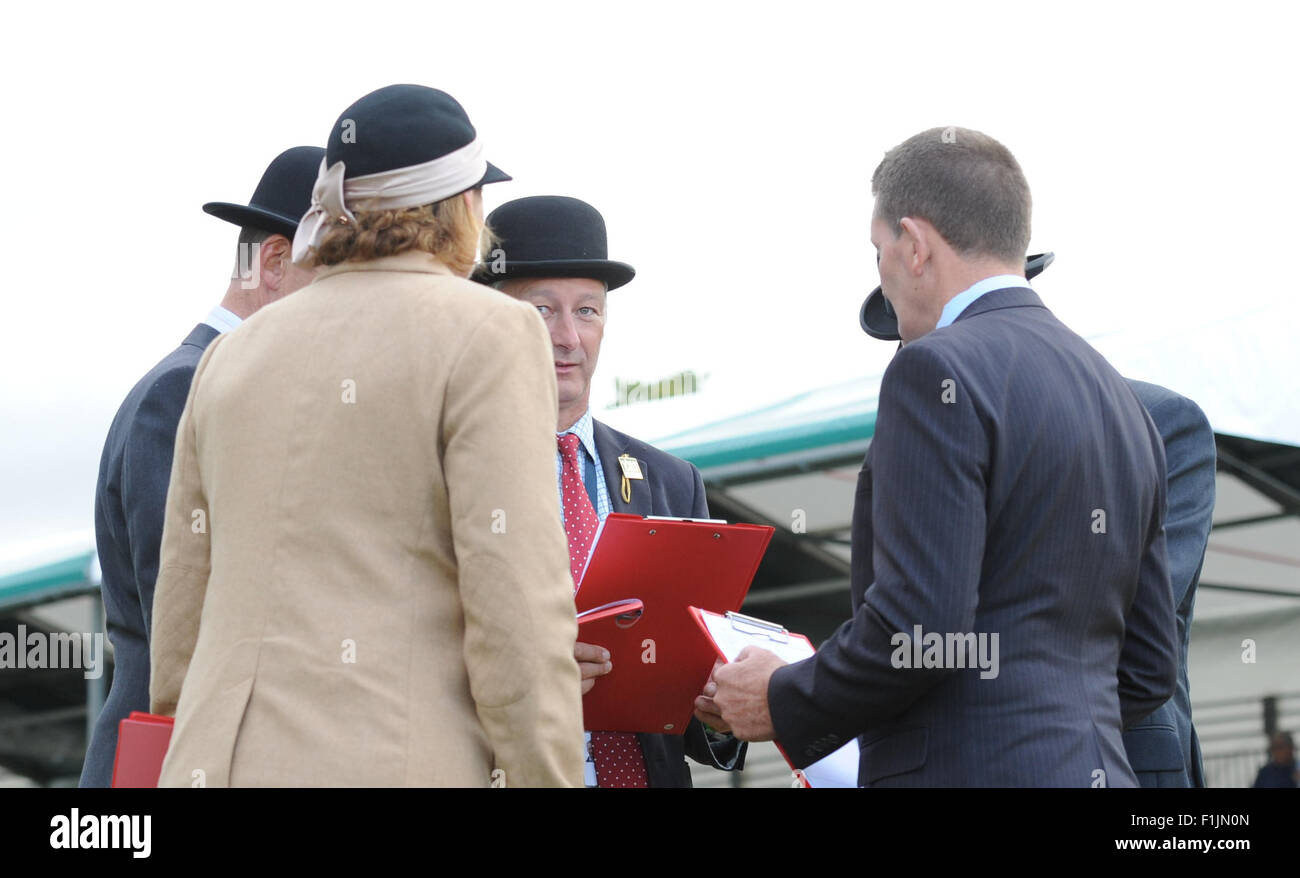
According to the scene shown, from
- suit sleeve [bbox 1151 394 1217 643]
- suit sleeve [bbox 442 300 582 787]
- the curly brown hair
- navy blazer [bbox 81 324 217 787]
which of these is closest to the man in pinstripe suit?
suit sleeve [bbox 442 300 582 787]

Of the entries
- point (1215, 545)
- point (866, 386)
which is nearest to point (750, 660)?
point (866, 386)

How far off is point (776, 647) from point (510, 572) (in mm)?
950

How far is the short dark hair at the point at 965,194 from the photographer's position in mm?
2488

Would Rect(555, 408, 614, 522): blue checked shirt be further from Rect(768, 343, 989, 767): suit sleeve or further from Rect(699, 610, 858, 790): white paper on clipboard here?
Rect(768, 343, 989, 767): suit sleeve

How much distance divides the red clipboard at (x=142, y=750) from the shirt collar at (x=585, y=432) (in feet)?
4.35

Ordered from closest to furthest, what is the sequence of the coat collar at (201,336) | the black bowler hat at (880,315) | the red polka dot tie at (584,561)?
the coat collar at (201,336) → the red polka dot tie at (584,561) → the black bowler hat at (880,315)

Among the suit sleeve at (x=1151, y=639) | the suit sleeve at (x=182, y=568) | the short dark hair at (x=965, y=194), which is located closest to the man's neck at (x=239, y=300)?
the suit sleeve at (x=182, y=568)

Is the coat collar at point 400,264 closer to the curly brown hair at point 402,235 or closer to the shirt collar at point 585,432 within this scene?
the curly brown hair at point 402,235

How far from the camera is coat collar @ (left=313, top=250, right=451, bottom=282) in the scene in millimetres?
2152

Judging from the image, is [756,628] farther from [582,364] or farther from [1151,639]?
[582,364]

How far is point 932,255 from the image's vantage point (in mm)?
2502
